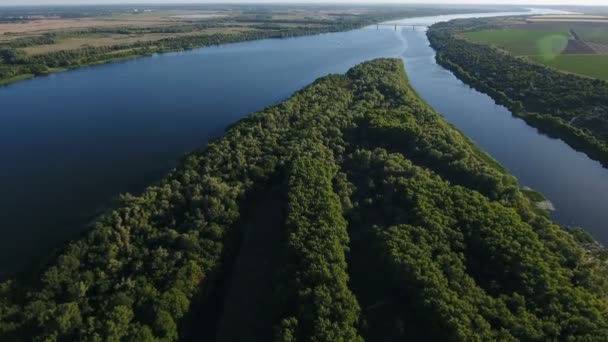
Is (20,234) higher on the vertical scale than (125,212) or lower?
lower

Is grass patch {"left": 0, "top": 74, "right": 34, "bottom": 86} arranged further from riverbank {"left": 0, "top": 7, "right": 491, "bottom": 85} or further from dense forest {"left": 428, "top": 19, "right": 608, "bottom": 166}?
dense forest {"left": 428, "top": 19, "right": 608, "bottom": 166}

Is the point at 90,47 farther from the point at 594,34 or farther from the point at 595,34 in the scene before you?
the point at 595,34

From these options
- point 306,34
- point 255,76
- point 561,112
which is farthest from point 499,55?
point 306,34

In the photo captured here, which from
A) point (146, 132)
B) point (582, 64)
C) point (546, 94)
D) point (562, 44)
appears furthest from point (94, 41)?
point (562, 44)

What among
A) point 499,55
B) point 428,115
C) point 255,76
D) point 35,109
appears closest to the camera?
point 428,115

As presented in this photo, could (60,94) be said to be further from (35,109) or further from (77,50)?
(77,50)

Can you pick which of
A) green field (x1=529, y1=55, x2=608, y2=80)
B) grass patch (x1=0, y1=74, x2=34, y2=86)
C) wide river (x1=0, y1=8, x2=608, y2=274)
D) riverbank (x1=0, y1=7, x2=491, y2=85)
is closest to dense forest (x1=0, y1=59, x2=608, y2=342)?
wide river (x1=0, y1=8, x2=608, y2=274)
